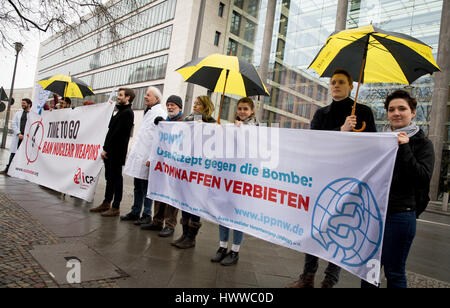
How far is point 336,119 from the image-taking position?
10.3 ft

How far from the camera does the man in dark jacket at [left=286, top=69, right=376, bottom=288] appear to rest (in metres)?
2.94

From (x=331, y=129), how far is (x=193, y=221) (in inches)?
83.0

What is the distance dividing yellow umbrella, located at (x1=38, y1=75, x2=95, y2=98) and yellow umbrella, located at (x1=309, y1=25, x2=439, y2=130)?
5.98 metres

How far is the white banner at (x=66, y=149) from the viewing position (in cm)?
545

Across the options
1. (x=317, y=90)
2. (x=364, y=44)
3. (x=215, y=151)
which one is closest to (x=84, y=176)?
(x=215, y=151)

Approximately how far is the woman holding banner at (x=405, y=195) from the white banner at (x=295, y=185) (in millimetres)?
66

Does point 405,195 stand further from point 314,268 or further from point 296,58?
point 296,58

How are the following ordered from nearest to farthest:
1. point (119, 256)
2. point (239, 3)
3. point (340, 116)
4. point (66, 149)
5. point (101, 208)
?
point (340, 116)
point (119, 256)
point (101, 208)
point (66, 149)
point (239, 3)

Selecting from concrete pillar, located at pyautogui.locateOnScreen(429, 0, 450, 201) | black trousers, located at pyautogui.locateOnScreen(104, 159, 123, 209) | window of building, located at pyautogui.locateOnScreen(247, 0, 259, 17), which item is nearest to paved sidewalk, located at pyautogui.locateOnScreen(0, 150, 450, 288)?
black trousers, located at pyautogui.locateOnScreen(104, 159, 123, 209)

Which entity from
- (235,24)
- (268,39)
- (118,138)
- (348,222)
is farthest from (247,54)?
(348,222)

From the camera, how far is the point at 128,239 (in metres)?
3.99

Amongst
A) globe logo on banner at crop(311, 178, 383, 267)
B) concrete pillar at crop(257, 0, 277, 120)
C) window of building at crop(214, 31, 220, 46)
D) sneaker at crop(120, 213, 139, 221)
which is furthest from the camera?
window of building at crop(214, 31, 220, 46)

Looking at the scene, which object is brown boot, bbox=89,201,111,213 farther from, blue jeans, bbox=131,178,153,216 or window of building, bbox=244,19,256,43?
window of building, bbox=244,19,256,43
